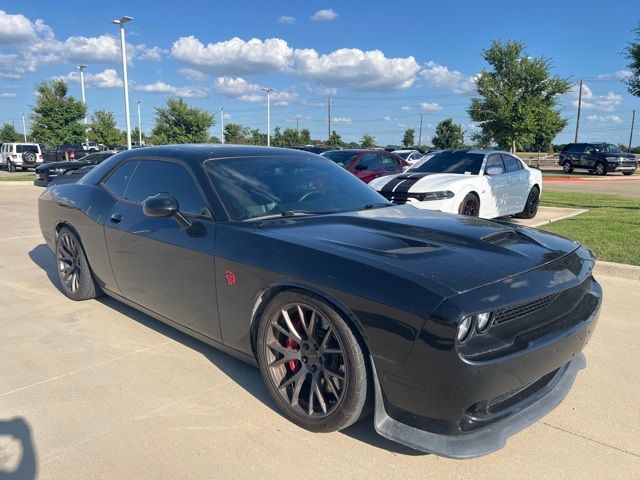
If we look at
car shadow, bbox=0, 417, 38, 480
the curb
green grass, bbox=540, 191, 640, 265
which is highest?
green grass, bbox=540, 191, 640, 265

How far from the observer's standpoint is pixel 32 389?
3.14 metres

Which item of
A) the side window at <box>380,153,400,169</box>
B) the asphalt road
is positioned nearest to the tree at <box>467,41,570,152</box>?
the side window at <box>380,153,400,169</box>

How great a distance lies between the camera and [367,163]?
13547 mm

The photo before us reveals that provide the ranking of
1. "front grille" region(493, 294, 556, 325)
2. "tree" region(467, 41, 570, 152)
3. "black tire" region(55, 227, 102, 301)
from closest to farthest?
"front grille" region(493, 294, 556, 325), "black tire" region(55, 227, 102, 301), "tree" region(467, 41, 570, 152)

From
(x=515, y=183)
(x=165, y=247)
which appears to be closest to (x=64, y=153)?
(x=515, y=183)

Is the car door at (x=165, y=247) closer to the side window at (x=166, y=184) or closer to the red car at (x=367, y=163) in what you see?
the side window at (x=166, y=184)

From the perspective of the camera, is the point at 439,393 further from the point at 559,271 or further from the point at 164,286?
Answer: the point at 164,286

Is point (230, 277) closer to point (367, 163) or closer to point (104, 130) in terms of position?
point (367, 163)

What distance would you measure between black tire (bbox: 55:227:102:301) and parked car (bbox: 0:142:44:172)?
30.7 meters

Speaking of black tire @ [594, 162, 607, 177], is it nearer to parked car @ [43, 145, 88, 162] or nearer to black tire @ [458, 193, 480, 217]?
black tire @ [458, 193, 480, 217]

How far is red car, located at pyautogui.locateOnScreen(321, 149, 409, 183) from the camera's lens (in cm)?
1320

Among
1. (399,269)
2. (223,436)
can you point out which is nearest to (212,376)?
(223,436)

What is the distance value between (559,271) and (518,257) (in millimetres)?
232

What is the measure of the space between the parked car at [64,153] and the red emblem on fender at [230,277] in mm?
29832
